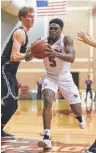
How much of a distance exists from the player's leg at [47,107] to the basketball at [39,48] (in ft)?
1.18

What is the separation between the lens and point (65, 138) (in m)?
4.40

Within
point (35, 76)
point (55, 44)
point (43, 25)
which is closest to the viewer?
point (55, 44)

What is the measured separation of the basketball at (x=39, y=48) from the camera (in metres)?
3.82

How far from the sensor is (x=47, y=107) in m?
3.85

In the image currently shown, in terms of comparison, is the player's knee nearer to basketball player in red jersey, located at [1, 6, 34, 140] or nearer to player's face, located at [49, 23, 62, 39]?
basketball player in red jersey, located at [1, 6, 34, 140]

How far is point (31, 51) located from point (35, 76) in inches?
656

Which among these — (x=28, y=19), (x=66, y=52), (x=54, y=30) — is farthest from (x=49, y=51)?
(x=28, y=19)

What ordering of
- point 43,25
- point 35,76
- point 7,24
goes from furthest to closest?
point 35,76 < point 43,25 < point 7,24

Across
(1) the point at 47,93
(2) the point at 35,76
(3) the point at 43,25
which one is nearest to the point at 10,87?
(1) the point at 47,93

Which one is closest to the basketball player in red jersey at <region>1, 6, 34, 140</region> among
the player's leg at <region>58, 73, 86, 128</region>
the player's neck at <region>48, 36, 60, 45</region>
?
the player's neck at <region>48, 36, 60, 45</region>

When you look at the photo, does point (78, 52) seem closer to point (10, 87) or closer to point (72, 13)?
point (72, 13)

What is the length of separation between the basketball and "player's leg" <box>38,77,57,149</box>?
359mm

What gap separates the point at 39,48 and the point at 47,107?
2.03 ft

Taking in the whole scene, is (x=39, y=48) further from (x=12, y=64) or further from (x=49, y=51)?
(x=12, y=64)
